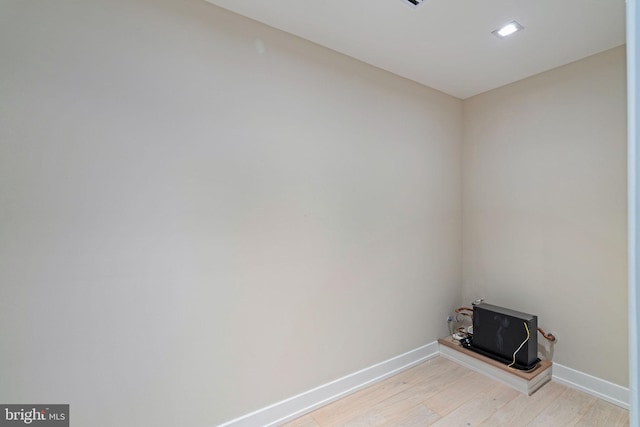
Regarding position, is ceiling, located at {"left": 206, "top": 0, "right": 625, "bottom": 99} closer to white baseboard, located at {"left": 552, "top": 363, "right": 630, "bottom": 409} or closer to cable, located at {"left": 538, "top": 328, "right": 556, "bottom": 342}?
cable, located at {"left": 538, "top": 328, "right": 556, "bottom": 342}

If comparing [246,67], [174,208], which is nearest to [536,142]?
[246,67]

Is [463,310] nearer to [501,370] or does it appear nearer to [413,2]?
[501,370]

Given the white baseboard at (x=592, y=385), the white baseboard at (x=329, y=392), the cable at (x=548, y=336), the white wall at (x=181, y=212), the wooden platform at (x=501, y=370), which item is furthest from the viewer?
the cable at (x=548, y=336)

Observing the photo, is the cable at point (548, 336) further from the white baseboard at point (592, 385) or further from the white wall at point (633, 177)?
the white wall at point (633, 177)

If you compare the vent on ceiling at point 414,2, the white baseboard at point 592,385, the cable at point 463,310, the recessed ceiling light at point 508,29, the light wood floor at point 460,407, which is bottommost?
the light wood floor at point 460,407

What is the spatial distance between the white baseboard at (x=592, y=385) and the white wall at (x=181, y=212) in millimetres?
1428

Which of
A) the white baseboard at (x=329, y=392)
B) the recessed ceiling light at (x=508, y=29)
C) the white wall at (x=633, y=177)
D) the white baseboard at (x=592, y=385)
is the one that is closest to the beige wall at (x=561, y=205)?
the white baseboard at (x=592, y=385)

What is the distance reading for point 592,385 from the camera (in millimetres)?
2248

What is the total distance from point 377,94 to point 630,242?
7.39 ft

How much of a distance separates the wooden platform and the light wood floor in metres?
0.05

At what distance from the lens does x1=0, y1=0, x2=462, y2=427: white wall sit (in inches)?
52.2

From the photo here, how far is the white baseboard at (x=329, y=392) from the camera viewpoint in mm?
1857

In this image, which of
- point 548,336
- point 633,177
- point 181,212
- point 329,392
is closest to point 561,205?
point 548,336

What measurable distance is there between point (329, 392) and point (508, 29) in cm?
277
